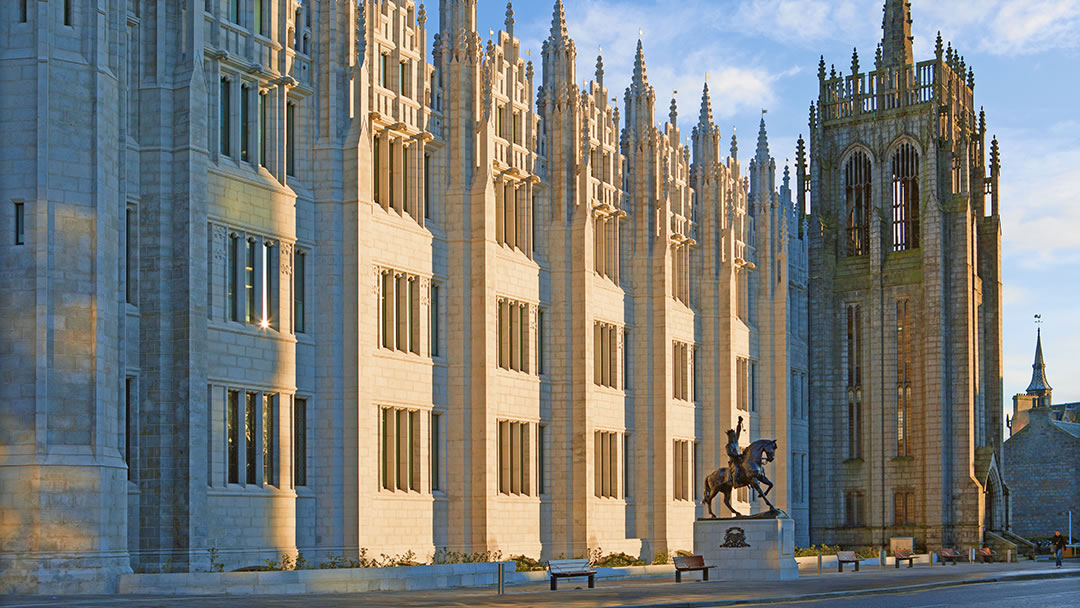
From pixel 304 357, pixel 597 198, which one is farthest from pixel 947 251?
pixel 304 357

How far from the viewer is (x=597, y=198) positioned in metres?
58.2

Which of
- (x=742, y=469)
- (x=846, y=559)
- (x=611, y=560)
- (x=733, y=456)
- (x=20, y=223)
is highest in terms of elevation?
(x=20, y=223)

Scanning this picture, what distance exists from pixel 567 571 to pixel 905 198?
52.9m

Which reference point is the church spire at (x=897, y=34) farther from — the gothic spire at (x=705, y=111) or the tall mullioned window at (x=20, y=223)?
the tall mullioned window at (x=20, y=223)

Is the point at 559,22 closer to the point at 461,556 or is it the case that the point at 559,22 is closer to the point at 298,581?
the point at 461,556

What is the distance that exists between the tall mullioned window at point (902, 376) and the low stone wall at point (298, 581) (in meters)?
50.8

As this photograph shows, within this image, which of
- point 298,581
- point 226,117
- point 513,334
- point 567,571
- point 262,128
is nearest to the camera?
point 298,581

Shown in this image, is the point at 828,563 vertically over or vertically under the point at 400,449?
under

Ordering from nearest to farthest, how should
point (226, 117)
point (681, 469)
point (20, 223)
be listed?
point (20, 223) → point (226, 117) → point (681, 469)

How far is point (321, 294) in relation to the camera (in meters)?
42.8

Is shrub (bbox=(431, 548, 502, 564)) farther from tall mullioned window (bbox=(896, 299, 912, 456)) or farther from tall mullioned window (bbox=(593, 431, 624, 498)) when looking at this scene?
tall mullioned window (bbox=(896, 299, 912, 456))

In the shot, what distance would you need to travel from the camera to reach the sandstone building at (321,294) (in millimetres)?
32562

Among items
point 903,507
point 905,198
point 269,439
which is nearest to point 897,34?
point 905,198

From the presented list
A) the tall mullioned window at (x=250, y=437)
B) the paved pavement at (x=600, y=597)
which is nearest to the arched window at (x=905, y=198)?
the paved pavement at (x=600, y=597)
